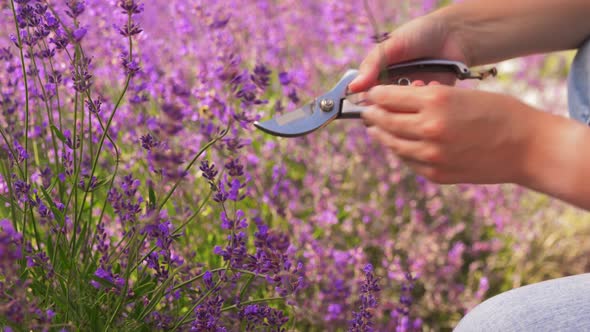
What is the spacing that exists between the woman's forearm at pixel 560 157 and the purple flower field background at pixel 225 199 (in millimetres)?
432

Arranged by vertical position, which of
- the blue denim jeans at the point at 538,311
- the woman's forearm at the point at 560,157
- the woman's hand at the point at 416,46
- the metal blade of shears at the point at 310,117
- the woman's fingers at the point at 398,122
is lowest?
the blue denim jeans at the point at 538,311

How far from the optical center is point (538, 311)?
1.41m

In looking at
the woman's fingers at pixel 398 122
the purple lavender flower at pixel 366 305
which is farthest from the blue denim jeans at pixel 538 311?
the woman's fingers at pixel 398 122

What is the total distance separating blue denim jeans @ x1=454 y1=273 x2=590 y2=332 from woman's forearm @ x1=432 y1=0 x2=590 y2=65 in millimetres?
776

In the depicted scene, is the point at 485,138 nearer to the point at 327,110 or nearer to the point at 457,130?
the point at 457,130

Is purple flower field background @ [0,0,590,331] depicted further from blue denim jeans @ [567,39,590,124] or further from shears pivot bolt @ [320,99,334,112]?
blue denim jeans @ [567,39,590,124]

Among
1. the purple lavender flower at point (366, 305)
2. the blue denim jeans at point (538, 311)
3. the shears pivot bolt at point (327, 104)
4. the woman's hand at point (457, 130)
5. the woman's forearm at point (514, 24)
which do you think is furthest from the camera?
the woman's forearm at point (514, 24)

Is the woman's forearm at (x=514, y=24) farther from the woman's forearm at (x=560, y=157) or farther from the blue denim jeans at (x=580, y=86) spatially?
the woman's forearm at (x=560, y=157)

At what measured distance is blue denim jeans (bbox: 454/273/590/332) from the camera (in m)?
1.39

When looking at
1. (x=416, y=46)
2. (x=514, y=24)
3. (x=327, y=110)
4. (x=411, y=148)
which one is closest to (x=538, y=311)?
(x=411, y=148)

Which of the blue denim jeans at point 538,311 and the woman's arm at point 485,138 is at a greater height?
the woman's arm at point 485,138

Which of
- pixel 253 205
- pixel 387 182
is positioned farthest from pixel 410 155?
pixel 387 182

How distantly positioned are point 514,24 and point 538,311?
2.94ft

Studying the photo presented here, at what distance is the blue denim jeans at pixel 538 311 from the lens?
1.39 meters
